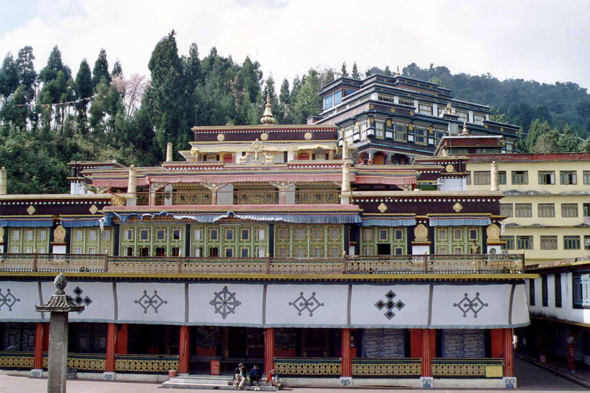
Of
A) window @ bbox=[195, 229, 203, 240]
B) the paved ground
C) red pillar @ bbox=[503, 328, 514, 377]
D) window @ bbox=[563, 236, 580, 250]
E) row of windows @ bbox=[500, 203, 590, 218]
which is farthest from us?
row of windows @ bbox=[500, 203, 590, 218]

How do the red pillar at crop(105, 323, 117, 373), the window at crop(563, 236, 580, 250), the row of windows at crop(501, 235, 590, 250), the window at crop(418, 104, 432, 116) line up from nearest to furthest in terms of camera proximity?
the red pillar at crop(105, 323, 117, 373) < the row of windows at crop(501, 235, 590, 250) < the window at crop(563, 236, 580, 250) < the window at crop(418, 104, 432, 116)

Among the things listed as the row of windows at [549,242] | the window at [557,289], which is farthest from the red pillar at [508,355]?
the row of windows at [549,242]

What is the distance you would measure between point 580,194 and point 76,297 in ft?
123

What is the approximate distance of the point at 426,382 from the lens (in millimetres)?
24125

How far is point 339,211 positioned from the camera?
86.9 ft

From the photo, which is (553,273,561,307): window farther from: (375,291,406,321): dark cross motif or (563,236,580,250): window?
(563,236,580,250): window

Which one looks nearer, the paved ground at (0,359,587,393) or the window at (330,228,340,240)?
A: the paved ground at (0,359,587,393)

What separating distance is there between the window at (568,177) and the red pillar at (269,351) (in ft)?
104

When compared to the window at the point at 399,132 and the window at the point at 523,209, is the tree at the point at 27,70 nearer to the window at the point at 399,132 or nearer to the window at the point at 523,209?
the window at the point at 399,132

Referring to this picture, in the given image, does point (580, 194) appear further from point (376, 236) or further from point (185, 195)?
point (185, 195)

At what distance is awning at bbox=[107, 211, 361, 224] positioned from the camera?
2647 centimetres

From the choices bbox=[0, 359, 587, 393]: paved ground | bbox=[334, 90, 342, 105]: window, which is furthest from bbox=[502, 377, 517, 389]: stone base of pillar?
bbox=[334, 90, 342, 105]: window

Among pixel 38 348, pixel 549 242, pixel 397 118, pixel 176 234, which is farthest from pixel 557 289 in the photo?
pixel 397 118

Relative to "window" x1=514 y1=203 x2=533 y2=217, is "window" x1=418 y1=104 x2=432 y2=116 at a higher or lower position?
higher
